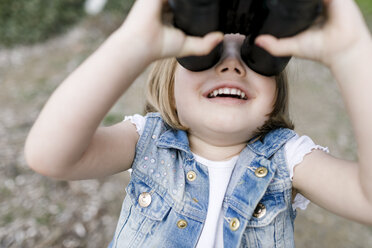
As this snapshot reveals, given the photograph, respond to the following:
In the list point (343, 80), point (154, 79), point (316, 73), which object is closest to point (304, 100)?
point (316, 73)

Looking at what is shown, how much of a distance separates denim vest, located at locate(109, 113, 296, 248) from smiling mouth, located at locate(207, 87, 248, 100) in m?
0.18

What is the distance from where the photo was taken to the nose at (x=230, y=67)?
3.48 feet

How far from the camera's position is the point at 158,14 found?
0.89 metres

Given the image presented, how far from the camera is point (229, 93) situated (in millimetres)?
1071

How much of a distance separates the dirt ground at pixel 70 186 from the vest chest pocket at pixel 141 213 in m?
0.81

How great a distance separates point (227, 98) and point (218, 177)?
0.82 feet

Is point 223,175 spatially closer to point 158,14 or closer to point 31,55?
point 158,14

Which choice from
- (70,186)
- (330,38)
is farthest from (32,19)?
(330,38)

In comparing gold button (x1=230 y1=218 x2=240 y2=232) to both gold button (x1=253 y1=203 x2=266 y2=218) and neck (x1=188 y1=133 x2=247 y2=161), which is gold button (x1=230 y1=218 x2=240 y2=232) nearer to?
gold button (x1=253 y1=203 x2=266 y2=218)

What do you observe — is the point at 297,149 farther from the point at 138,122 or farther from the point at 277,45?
the point at 138,122

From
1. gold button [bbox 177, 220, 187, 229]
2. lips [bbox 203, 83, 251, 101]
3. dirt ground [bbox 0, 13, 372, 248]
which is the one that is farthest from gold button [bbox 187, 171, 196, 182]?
dirt ground [bbox 0, 13, 372, 248]

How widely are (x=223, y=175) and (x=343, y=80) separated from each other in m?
0.46

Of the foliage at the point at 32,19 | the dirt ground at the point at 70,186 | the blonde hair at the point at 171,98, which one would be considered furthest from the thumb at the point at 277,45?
the foliage at the point at 32,19

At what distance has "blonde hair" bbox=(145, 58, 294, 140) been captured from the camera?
1.19 m
